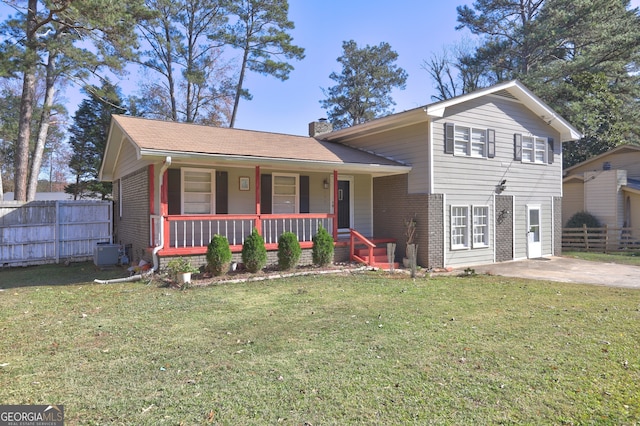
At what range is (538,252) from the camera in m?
14.1

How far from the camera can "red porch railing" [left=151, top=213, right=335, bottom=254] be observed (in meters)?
8.96

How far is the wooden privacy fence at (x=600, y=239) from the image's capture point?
1652 centimetres

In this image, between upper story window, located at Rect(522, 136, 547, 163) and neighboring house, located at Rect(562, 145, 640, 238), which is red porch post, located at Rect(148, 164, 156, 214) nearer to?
upper story window, located at Rect(522, 136, 547, 163)

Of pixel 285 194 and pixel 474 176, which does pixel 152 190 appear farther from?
pixel 474 176

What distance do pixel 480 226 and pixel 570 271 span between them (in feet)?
9.32

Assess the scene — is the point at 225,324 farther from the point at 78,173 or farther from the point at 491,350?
the point at 78,173

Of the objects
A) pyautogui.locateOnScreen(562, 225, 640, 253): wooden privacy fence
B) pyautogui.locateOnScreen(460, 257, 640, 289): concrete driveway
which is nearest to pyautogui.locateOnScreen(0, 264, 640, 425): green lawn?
pyautogui.locateOnScreen(460, 257, 640, 289): concrete driveway

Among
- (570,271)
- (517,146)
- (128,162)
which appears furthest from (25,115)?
(570,271)

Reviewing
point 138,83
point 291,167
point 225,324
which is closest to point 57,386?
point 225,324

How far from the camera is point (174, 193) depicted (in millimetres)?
10609

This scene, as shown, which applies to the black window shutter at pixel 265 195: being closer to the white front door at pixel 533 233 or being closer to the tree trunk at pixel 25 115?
the white front door at pixel 533 233

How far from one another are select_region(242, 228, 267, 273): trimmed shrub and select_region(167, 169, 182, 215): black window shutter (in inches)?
111

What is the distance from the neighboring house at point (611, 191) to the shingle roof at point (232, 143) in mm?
12920

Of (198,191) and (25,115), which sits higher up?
(25,115)
